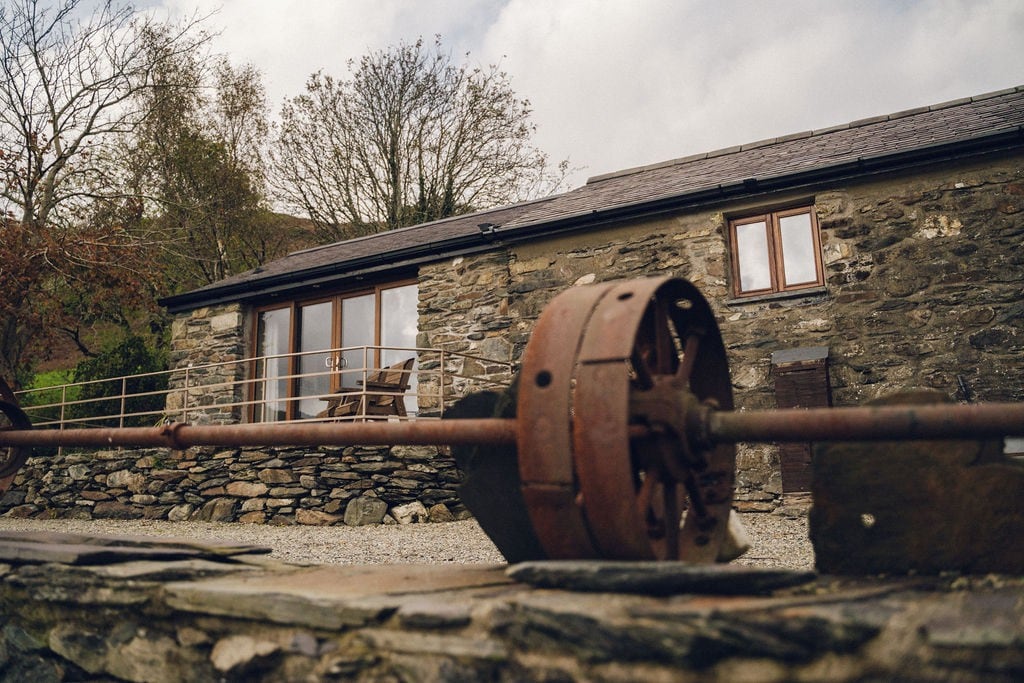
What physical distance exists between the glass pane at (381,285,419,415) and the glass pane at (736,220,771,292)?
479cm

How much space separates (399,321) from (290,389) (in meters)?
2.25

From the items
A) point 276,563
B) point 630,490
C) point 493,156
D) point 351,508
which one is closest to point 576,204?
point 351,508

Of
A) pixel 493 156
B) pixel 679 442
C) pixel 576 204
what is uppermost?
pixel 493 156

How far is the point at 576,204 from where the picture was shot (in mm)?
10836

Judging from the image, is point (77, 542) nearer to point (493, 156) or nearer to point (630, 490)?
point (630, 490)

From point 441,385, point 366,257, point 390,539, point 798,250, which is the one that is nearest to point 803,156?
point 798,250

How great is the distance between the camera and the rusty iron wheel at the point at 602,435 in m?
1.97

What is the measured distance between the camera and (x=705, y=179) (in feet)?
32.5

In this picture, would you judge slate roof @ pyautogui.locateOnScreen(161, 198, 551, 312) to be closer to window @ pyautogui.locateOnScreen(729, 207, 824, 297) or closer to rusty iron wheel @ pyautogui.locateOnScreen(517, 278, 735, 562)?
window @ pyautogui.locateOnScreen(729, 207, 824, 297)

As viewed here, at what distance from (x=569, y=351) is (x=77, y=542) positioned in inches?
87.2

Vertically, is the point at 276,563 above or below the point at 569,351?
below

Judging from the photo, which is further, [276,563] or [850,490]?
[276,563]

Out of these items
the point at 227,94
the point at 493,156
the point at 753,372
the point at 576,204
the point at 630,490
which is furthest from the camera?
the point at 227,94

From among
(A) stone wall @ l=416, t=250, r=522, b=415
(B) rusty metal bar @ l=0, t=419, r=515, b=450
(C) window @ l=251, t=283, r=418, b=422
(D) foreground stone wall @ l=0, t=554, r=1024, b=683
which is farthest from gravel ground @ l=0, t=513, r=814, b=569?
(C) window @ l=251, t=283, r=418, b=422
